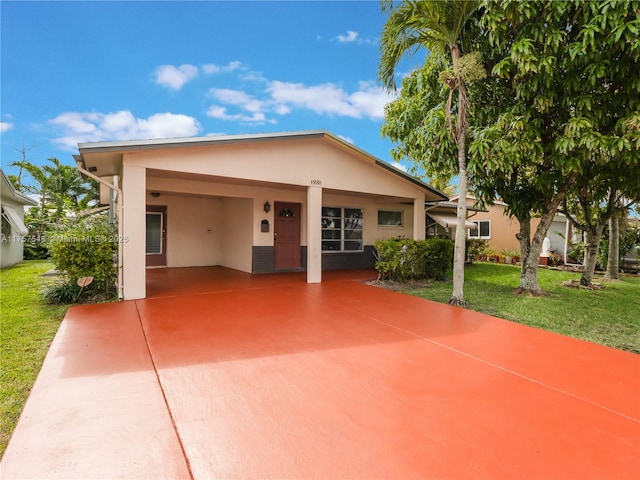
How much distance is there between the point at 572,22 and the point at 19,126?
37421mm

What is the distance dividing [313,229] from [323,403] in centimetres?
722

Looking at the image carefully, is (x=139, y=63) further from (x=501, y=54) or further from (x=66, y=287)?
(x=501, y=54)

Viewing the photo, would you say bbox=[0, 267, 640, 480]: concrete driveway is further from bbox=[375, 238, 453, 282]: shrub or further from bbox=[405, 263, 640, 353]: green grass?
bbox=[375, 238, 453, 282]: shrub

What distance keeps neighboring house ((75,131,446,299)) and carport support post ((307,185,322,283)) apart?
0.10ft

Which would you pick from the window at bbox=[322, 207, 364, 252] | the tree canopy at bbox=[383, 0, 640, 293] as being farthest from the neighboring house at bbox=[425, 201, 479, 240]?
the tree canopy at bbox=[383, 0, 640, 293]

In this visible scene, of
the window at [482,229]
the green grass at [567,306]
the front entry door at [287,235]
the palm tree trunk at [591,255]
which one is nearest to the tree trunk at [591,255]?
the palm tree trunk at [591,255]

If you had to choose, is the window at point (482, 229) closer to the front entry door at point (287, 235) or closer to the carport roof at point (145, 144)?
the front entry door at point (287, 235)

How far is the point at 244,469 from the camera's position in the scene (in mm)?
2297

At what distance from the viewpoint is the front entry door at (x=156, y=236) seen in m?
13.0

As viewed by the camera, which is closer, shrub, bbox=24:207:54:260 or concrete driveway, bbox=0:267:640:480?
concrete driveway, bbox=0:267:640:480

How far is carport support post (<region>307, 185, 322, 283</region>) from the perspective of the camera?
1012 cm

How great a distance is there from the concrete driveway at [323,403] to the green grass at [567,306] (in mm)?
935

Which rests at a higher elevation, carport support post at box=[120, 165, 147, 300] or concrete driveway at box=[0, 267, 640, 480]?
carport support post at box=[120, 165, 147, 300]

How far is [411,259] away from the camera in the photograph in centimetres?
1063
